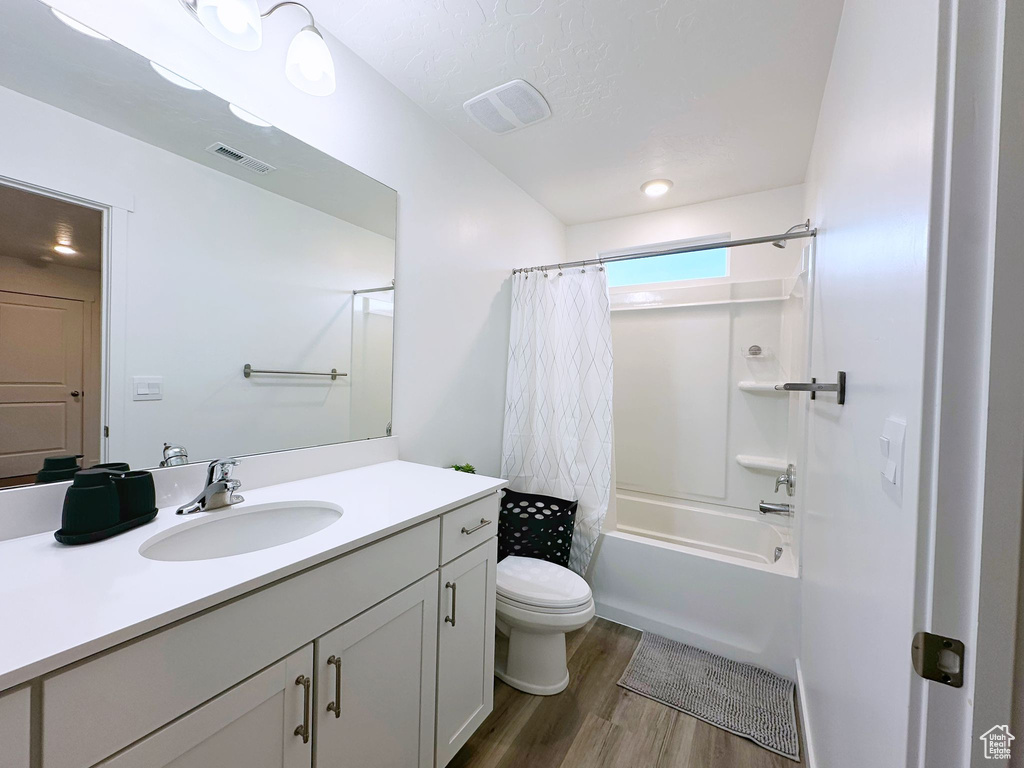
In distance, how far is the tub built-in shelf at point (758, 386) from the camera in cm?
249

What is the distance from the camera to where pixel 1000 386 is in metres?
0.44

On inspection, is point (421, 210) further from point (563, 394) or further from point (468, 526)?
point (468, 526)

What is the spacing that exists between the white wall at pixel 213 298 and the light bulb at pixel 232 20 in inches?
13.3

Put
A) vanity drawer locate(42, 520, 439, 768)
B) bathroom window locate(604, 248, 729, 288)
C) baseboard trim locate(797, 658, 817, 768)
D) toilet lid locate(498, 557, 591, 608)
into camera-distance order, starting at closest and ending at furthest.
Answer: vanity drawer locate(42, 520, 439, 768), baseboard trim locate(797, 658, 817, 768), toilet lid locate(498, 557, 591, 608), bathroom window locate(604, 248, 729, 288)

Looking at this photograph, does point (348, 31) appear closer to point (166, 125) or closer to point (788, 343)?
point (166, 125)

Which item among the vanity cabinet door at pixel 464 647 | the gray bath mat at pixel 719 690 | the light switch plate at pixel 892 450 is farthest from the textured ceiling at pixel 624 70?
the gray bath mat at pixel 719 690

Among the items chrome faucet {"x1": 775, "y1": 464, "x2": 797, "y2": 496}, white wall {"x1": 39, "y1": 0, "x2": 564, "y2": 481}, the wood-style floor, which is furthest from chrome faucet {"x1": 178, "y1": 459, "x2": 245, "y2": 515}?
chrome faucet {"x1": 775, "y1": 464, "x2": 797, "y2": 496}

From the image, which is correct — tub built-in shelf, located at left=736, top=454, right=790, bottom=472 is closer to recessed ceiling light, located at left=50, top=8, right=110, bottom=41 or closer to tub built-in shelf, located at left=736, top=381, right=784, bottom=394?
tub built-in shelf, located at left=736, top=381, right=784, bottom=394

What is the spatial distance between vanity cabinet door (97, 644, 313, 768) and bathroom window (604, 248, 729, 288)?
2572 millimetres

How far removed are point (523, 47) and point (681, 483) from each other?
257 centimetres

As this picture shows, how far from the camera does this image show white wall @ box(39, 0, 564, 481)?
1143mm

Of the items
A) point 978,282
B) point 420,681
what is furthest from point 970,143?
point 420,681

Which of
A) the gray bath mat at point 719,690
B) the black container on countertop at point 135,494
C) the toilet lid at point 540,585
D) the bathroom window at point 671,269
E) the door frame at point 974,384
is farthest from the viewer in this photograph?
the bathroom window at point 671,269

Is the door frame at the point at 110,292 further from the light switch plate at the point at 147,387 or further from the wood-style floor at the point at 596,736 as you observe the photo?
the wood-style floor at the point at 596,736
